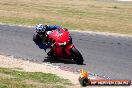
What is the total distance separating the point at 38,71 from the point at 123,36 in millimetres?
11309

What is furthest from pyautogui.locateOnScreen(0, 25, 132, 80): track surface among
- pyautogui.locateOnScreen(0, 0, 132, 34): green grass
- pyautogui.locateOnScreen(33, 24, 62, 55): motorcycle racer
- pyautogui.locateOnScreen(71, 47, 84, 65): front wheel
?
pyautogui.locateOnScreen(0, 0, 132, 34): green grass

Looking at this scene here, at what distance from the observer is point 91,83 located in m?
11.9

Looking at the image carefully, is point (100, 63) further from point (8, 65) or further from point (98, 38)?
point (98, 38)

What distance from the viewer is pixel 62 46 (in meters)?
16.0

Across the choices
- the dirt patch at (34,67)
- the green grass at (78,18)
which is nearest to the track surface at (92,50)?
the dirt patch at (34,67)

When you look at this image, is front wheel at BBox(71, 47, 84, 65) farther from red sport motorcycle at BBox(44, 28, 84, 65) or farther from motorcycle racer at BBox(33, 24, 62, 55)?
motorcycle racer at BBox(33, 24, 62, 55)

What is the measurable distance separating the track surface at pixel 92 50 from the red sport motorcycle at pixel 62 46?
0.27 meters

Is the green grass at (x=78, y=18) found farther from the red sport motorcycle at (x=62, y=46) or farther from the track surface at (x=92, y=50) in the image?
the red sport motorcycle at (x=62, y=46)

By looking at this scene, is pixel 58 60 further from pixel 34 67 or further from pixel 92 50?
pixel 92 50

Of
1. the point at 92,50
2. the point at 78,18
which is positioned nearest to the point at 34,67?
the point at 92,50

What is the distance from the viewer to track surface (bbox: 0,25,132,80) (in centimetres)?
1497

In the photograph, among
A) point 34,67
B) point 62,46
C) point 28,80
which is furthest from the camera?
point 62,46

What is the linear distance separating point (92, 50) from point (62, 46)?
288 centimetres

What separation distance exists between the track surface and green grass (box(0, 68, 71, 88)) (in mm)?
2167
